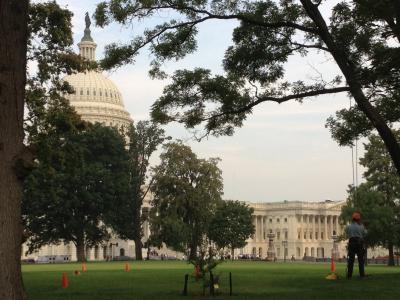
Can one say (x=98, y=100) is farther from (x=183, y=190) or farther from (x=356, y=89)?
(x=356, y=89)

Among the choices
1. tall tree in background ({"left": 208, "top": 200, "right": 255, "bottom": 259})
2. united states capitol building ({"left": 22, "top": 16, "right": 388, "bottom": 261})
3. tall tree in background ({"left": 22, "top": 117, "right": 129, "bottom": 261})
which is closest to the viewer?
tall tree in background ({"left": 22, "top": 117, "right": 129, "bottom": 261})

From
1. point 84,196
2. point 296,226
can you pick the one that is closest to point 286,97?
point 84,196

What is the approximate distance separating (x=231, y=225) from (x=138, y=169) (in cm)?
1889

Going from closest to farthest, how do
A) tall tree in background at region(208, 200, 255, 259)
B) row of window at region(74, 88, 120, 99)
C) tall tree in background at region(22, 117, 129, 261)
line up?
tall tree in background at region(22, 117, 129, 261) → tall tree in background at region(208, 200, 255, 259) → row of window at region(74, 88, 120, 99)

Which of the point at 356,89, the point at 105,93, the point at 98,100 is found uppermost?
the point at 105,93

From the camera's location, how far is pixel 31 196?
71938mm

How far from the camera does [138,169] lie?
88500 mm

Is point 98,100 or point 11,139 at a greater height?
point 98,100

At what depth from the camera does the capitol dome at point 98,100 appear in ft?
Answer: 529

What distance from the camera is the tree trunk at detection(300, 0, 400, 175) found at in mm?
16453

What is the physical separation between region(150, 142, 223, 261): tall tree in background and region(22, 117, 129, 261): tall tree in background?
4163 mm

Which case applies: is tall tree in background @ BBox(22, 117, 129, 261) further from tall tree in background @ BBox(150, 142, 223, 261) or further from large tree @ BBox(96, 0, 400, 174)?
large tree @ BBox(96, 0, 400, 174)

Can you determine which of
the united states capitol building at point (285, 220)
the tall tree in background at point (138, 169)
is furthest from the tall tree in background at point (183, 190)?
the united states capitol building at point (285, 220)

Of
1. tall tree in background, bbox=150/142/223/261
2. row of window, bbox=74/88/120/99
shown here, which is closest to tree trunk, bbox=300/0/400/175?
tall tree in background, bbox=150/142/223/261
